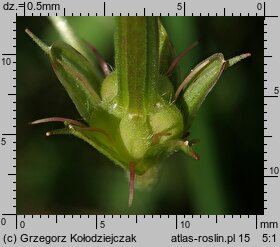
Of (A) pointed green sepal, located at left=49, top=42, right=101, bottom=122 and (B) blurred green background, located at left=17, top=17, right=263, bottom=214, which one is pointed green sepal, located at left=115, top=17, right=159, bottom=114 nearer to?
(A) pointed green sepal, located at left=49, top=42, right=101, bottom=122

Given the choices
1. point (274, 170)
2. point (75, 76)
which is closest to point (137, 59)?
point (75, 76)

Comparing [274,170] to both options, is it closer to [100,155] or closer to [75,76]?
[75,76]

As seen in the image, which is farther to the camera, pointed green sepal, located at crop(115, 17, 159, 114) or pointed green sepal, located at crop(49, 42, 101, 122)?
pointed green sepal, located at crop(49, 42, 101, 122)

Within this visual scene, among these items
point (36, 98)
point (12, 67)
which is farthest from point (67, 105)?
point (12, 67)

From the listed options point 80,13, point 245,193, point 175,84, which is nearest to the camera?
point 175,84

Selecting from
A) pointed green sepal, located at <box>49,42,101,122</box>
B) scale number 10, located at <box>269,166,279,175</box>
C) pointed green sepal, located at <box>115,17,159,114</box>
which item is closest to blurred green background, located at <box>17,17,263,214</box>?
scale number 10, located at <box>269,166,279,175</box>

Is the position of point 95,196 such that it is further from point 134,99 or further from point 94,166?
point 134,99

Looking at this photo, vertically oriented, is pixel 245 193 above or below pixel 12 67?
below

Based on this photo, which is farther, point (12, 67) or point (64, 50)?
point (12, 67)

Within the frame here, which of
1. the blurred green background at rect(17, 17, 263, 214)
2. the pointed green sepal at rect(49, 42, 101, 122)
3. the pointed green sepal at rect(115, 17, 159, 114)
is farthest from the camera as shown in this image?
the blurred green background at rect(17, 17, 263, 214)
